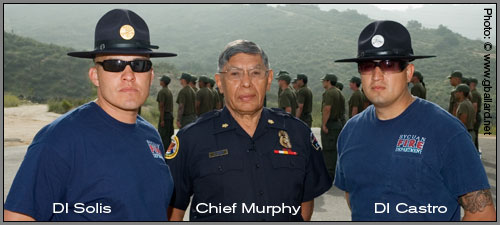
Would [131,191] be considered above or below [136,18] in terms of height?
below

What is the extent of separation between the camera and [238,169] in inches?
140

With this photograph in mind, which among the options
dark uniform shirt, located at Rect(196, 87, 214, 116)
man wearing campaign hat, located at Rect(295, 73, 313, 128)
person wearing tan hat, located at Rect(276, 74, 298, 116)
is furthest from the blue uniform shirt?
dark uniform shirt, located at Rect(196, 87, 214, 116)

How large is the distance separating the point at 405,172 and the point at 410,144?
6.7 inches

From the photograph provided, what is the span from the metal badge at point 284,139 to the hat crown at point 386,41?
27.8 inches

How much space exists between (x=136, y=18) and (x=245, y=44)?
2.35 ft

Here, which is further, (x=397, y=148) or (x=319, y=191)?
(x=319, y=191)

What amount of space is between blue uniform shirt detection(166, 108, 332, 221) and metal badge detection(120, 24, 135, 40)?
0.77 metres

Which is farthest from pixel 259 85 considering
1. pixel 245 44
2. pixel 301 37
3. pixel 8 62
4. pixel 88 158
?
pixel 301 37

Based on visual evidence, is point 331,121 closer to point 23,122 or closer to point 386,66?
point 386,66

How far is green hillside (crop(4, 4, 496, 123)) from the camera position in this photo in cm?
7106

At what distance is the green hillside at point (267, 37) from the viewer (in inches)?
2798

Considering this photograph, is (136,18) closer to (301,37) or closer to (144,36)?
(144,36)

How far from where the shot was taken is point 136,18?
10.8ft

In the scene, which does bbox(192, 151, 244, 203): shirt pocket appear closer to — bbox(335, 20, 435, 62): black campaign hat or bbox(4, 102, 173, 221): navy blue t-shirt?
bbox(4, 102, 173, 221): navy blue t-shirt
